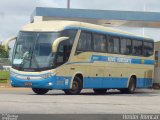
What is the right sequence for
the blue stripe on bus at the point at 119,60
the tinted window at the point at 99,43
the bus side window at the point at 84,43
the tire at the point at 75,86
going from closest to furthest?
the bus side window at the point at 84,43
the tire at the point at 75,86
the tinted window at the point at 99,43
the blue stripe on bus at the point at 119,60

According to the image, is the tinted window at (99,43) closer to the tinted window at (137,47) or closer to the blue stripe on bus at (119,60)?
the blue stripe on bus at (119,60)

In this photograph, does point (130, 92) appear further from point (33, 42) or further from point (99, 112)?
point (99, 112)

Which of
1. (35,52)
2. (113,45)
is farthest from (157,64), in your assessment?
(35,52)

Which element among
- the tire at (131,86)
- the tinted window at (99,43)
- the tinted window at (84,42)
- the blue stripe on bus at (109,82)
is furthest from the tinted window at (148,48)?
the tinted window at (84,42)

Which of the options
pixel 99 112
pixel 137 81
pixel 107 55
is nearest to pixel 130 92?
pixel 137 81

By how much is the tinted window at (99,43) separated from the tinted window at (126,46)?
216 centimetres

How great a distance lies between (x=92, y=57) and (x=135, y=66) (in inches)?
206

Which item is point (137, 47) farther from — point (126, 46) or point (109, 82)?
point (109, 82)

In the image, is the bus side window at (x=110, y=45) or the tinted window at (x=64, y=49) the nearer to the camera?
the tinted window at (x=64, y=49)

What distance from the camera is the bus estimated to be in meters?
23.6

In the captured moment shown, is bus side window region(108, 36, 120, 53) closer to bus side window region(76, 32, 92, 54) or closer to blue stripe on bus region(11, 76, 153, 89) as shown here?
blue stripe on bus region(11, 76, 153, 89)

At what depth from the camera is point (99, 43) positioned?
26.5 m

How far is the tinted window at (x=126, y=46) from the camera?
28.8 m

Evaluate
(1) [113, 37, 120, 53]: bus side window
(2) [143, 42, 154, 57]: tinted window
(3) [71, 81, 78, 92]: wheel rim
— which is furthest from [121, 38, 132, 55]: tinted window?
(3) [71, 81, 78, 92]: wheel rim
